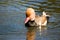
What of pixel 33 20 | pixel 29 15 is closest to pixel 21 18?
pixel 29 15

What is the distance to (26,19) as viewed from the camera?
1321 centimetres

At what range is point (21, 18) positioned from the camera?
535 inches

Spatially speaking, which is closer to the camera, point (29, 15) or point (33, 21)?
point (33, 21)

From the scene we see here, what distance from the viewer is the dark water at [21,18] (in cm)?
1147

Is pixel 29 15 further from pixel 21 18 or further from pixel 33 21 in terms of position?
pixel 21 18

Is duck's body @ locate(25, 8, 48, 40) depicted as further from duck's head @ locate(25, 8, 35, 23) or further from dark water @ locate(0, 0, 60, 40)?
dark water @ locate(0, 0, 60, 40)

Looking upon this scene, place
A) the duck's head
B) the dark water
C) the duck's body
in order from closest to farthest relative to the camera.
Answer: the dark water
the duck's body
the duck's head

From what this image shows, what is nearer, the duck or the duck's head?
the duck

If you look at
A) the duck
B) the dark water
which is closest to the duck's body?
the duck

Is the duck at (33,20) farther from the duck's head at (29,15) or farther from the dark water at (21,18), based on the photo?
the dark water at (21,18)

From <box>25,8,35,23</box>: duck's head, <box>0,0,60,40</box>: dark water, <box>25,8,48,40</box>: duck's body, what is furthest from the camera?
<box>25,8,35,23</box>: duck's head

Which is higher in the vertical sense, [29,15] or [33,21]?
[29,15]

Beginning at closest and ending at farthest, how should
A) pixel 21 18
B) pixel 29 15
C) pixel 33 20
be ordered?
pixel 33 20, pixel 29 15, pixel 21 18

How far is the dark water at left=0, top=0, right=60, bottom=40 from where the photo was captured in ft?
37.6
